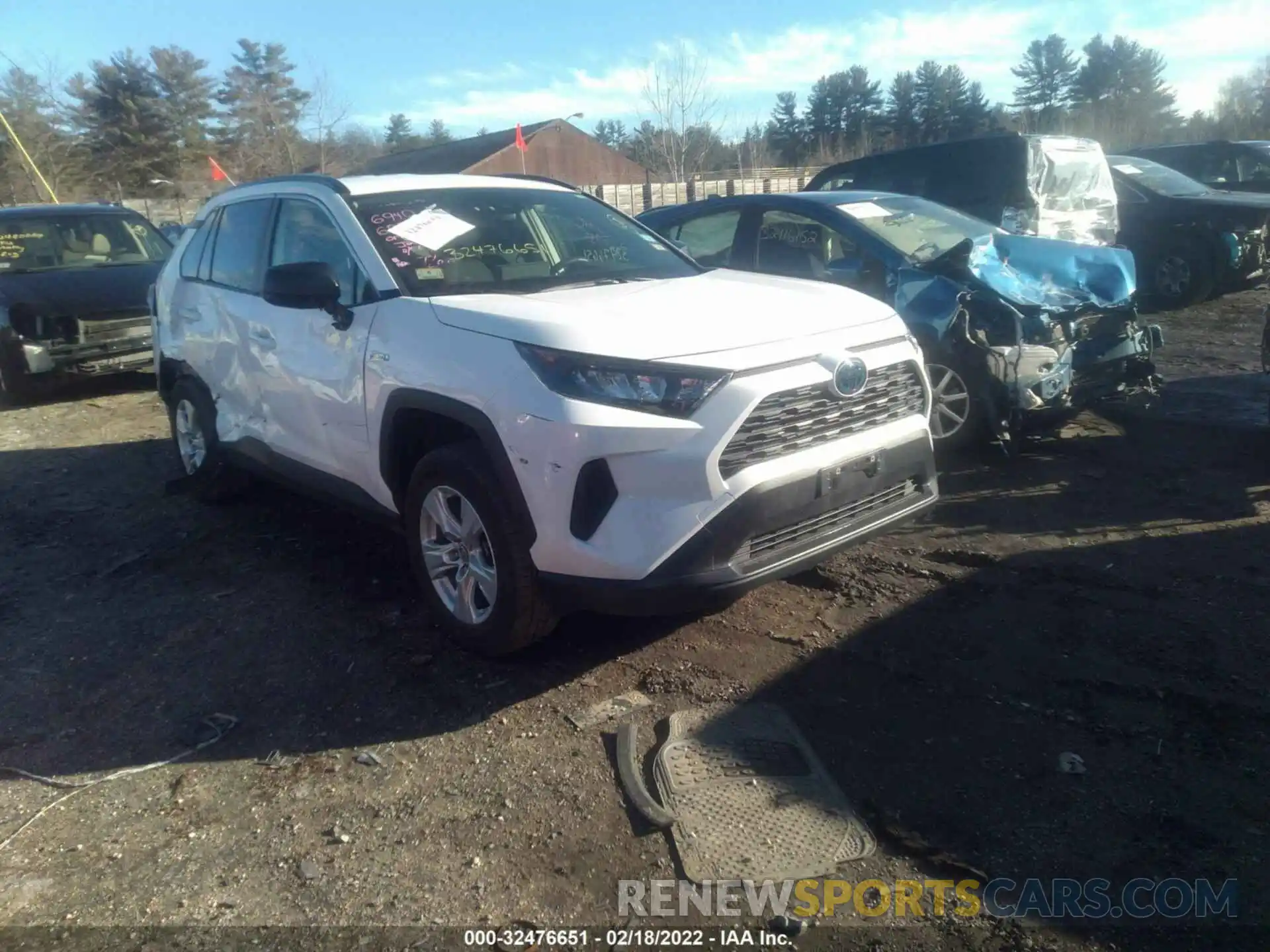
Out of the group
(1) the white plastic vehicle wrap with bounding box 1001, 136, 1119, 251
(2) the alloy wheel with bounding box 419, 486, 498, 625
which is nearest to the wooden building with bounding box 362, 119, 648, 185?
(1) the white plastic vehicle wrap with bounding box 1001, 136, 1119, 251

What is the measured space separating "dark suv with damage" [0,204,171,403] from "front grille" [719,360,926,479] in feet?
25.4

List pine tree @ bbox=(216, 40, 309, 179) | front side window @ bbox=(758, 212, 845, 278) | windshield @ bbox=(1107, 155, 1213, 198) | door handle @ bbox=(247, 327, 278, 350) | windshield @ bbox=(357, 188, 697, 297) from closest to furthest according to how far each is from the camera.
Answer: windshield @ bbox=(357, 188, 697, 297), door handle @ bbox=(247, 327, 278, 350), front side window @ bbox=(758, 212, 845, 278), windshield @ bbox=(1107, 155, 1213, 198), pine tree @ bbox=(216, 40, 309, 179)

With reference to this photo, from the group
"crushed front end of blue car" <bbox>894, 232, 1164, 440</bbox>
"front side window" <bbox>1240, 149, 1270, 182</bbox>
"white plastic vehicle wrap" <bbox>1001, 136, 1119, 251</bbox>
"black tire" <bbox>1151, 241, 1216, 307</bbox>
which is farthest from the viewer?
"front side window" <bbox>1240, 149, 1270, 182</bbox>

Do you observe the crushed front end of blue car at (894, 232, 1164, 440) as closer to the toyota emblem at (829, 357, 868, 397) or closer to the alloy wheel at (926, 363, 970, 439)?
the alloy wheel at (926, 363, 970, 439)

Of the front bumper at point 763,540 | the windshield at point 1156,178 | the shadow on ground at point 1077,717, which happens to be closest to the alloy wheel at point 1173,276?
the windshield at point 1156,178

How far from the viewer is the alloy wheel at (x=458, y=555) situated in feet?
12.1

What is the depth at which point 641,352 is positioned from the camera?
324 centimetres

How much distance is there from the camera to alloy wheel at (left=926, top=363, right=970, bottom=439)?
575 centimetres

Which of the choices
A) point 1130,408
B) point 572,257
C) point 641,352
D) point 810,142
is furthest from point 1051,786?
point 810,142

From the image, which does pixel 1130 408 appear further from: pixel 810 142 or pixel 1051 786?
pixel 810 142

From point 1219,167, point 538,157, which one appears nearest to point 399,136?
point 538,157

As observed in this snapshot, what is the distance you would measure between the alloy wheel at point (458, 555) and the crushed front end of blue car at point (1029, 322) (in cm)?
319

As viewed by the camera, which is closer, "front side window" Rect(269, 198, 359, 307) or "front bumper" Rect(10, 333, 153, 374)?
"front side window" Rect(269, 198, 359, 307)

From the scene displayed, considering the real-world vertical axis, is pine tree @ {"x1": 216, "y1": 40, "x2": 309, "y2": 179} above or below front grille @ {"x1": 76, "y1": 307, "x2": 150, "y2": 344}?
above
